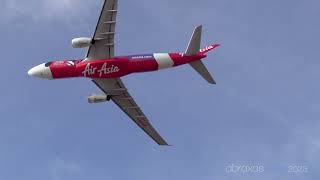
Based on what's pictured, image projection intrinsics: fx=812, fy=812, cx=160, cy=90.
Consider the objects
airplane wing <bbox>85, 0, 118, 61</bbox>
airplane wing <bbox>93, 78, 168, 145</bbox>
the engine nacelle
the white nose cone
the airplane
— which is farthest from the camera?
airplane wing <bbox>93, 78, 168, 145</bbox>

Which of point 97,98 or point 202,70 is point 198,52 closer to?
point 202,70

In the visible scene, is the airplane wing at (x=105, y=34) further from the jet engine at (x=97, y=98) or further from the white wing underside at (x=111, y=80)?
the jet engine at (x=97, y=98)

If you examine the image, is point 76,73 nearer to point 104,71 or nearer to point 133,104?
point 104,71

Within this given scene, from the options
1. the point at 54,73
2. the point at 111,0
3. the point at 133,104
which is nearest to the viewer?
the point at 111,0

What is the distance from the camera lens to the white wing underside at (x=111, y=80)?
115 meters

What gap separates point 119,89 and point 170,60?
12.7 metres

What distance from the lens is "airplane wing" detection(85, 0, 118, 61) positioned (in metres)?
114

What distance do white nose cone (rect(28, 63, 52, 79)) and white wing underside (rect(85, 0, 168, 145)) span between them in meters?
6.76

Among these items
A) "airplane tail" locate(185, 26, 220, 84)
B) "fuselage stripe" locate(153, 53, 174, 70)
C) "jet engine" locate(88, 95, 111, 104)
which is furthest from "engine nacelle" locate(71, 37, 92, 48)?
"airplane tail" locate(185, 26, 220, 84)

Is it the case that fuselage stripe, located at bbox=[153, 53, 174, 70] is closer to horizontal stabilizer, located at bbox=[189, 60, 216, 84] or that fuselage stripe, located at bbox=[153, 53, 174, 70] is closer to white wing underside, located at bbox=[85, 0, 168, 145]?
horizontal stabilizer, located at bbox=[189, 60, 216, 84]

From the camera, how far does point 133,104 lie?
430 feet

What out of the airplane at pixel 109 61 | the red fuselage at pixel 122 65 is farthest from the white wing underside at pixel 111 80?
the red fuselage at pixel 122 65

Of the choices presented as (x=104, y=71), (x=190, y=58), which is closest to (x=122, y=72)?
(x=104, y=71)

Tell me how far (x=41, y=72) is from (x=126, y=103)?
1575 centimetres
